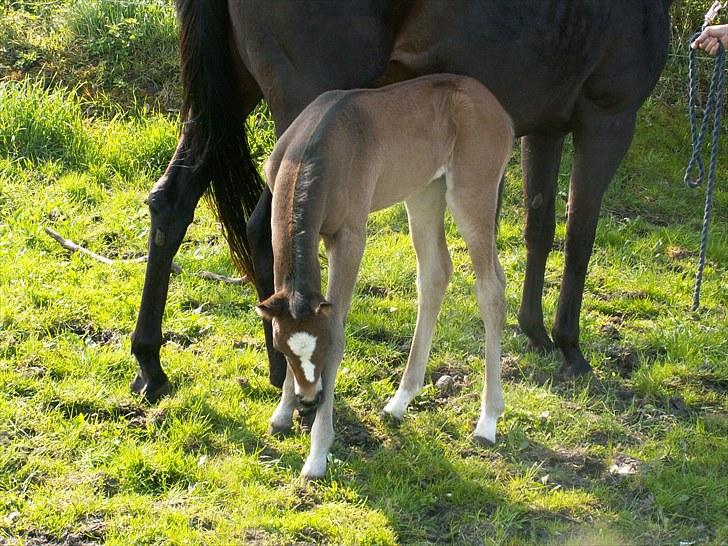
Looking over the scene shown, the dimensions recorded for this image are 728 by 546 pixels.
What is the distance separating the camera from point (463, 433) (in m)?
4.59

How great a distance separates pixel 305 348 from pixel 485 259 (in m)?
1.14

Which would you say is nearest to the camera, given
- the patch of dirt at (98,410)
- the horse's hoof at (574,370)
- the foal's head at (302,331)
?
the foal's head at (302,331)

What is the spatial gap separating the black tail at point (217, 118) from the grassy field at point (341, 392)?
2.42ft

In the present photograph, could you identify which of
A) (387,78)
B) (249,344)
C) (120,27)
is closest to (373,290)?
(249,344)

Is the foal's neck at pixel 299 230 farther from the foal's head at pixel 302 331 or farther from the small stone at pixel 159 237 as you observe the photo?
the small stone at pixel 159 237

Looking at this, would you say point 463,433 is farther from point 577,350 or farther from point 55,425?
point 55,425

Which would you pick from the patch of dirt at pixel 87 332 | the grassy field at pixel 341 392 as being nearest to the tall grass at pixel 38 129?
the grassy field at pixel 341 392

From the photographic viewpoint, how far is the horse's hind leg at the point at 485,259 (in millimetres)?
4328

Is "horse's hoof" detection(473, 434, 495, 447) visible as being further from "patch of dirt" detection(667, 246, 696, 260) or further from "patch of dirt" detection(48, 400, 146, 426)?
"patch of dirt" detection(667, 246, 696, 260)

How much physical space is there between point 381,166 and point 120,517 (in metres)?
1.65

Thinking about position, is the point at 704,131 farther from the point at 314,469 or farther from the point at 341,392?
the point at 314,469

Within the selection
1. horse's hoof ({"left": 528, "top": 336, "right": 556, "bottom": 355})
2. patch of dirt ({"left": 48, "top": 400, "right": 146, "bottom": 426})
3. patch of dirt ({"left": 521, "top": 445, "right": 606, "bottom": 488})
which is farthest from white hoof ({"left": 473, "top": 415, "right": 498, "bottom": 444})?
patch of dirt ({"left": 48, "top": 400, "right": 146, "bottom": 426})

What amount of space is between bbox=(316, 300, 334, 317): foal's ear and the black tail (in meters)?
1.30

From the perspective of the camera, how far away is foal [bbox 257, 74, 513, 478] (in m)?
3.69
